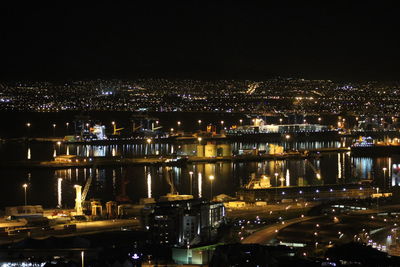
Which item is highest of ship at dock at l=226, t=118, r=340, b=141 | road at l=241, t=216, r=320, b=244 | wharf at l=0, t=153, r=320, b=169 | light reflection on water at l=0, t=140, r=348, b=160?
ship at dock at l=226, t=118, r=340, b=141

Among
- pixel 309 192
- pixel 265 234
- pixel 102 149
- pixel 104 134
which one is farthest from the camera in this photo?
pixel 104 134

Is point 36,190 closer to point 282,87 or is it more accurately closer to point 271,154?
point 271,154

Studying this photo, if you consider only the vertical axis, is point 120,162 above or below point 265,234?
above

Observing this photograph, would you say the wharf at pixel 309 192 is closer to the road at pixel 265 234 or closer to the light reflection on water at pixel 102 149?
the road at pixel 265 234

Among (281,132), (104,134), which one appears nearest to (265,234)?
(104,134)

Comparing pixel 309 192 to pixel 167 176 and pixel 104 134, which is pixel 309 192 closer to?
pixel 167 176

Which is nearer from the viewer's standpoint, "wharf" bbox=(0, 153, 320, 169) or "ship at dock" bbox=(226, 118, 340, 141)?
"wharf" bbox=(0, 153, 320, 169)

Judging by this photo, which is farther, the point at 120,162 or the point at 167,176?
the point at 120,162

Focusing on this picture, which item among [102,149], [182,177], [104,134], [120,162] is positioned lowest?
[182,177]

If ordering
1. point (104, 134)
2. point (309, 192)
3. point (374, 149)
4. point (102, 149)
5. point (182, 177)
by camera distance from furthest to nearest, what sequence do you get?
1. point (104, 134)
2. point (102, 149)
3. point (374, 149)
4. point (182, 177)
5. point (309, 192)

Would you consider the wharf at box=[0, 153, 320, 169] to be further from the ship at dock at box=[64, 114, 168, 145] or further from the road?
the road

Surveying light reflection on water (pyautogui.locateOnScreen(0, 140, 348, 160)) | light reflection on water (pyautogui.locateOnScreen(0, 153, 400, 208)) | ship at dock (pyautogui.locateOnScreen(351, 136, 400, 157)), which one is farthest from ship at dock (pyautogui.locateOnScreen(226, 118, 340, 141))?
light reflection on water (pyautogui.locateOnScreen(0, 153, 400, 208))

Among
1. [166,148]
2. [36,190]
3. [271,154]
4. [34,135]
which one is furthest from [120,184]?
[34,135]
